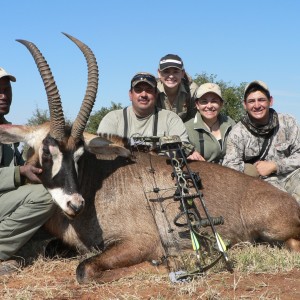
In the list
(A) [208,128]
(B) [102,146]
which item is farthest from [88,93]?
(A) [208,128]

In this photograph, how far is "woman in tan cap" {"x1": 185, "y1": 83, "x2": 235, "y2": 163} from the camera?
27.2ft

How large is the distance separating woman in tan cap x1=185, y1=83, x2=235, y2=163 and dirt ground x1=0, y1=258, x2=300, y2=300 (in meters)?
3.39

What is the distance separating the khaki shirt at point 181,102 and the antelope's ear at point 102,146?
3.09m

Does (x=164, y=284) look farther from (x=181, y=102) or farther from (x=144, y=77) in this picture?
(x=181, y=102)

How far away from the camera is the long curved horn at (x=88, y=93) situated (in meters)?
5.60

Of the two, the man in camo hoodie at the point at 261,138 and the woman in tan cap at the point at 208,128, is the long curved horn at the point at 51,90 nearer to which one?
the man in camo hoodie at the point at 261,138

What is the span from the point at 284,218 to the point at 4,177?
10.7 feet

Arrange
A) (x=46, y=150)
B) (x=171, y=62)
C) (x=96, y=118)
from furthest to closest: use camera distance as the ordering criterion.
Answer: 1. (x=96, y=118)
2. (x=171, y=62)
3. (x=46, y=150)

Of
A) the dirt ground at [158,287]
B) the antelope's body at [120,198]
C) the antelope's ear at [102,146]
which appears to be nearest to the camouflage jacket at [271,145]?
the antelope's body at [120,198]

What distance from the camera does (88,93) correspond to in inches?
229

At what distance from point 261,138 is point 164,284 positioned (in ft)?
12.0

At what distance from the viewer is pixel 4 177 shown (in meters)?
5.65

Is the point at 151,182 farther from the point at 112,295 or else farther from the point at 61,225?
the point at 112,295

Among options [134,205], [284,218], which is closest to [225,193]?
[284,218]
